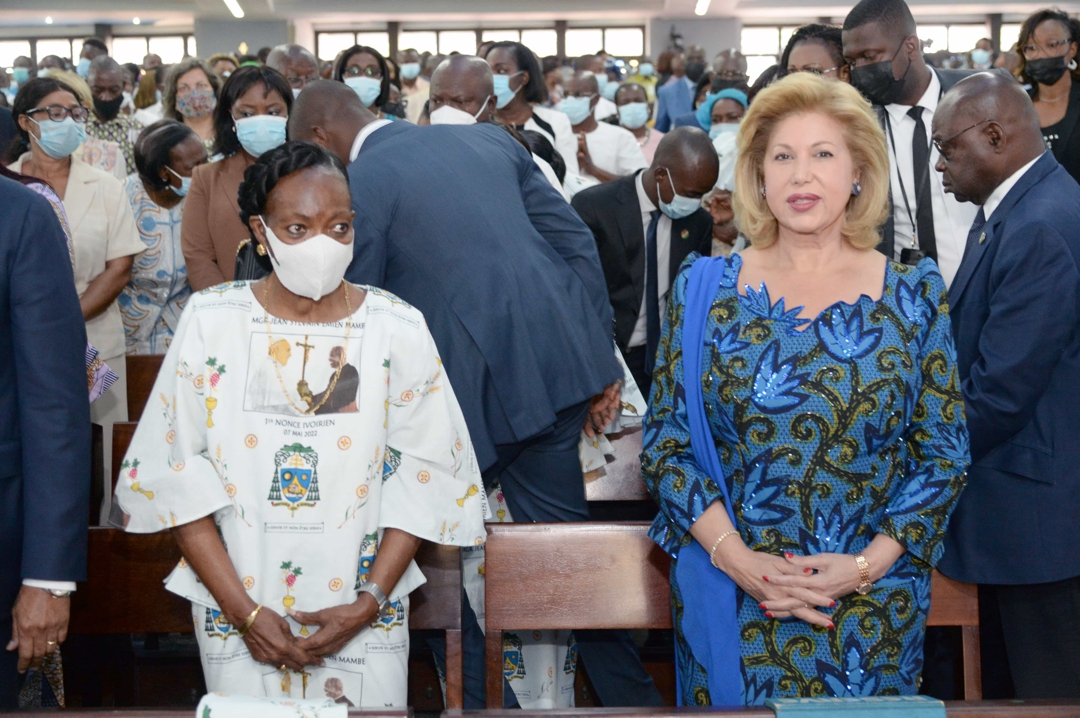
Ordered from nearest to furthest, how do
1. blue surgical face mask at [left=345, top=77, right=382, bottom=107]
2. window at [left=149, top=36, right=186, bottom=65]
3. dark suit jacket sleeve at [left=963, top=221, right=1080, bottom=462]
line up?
1. dark suit jacket sleeve at [left=963, top=221, right=1080, bottom=462]
2. blue surgical face mask at [left=345, top=77, right=382, bottom=107]
3. window at [left=149, top=36, right=186, bottom=65]

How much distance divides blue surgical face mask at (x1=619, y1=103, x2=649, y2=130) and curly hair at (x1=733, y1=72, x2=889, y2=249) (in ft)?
21.5

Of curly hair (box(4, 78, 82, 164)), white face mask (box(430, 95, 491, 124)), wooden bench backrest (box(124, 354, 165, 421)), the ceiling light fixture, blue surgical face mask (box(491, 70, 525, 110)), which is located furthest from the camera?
the ceiling light fixture

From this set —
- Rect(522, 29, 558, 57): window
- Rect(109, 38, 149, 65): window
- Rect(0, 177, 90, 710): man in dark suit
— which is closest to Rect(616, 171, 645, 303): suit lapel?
Rect(0, 177, 90, 710): man in dark suit

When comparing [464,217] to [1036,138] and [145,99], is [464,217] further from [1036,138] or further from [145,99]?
[145,99]

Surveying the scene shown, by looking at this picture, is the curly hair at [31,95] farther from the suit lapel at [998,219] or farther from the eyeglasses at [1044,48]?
the eyeglasses at [1044,48]

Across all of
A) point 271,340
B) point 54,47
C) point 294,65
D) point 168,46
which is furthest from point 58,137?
point 54,47

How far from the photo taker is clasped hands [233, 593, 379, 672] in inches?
72.7

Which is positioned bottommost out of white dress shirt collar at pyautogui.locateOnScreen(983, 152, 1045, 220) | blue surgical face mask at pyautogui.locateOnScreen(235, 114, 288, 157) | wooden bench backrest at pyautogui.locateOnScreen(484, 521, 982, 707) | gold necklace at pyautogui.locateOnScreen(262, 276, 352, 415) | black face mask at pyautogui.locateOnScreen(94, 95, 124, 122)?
wooden bench backrest at pyautogui.locateOnScreen(484, 521, 982, 707)

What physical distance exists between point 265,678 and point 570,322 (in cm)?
113

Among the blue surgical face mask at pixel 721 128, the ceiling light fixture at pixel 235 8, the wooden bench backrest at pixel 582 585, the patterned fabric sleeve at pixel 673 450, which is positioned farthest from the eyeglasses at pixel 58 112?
the ceiling light fixture at pixel 235 8

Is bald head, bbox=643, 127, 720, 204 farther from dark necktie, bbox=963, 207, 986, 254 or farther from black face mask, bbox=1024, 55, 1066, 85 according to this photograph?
black face mask, bbox=1024, 55, 1066, 85

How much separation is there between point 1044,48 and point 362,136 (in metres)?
3.66

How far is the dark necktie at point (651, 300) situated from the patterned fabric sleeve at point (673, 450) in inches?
69.3

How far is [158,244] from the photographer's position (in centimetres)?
430
